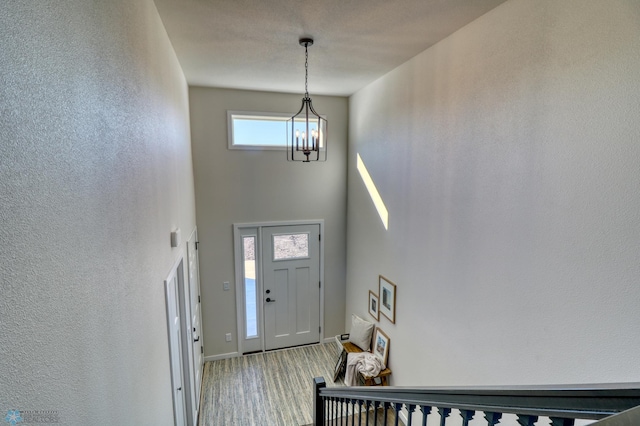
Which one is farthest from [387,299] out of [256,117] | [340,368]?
[256,117]

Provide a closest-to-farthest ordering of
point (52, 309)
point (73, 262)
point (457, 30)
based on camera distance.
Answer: point (52, 309) < point (73, 262) < point (457, 30)

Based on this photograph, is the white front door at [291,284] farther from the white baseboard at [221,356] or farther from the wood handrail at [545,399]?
the wood handrail at [545,399]

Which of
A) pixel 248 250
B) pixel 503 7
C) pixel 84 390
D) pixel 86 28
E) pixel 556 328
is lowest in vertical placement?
pixel 248 250

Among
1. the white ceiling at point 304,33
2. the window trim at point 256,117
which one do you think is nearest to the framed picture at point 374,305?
the window trim at point 256,117

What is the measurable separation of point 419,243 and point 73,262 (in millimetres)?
2915

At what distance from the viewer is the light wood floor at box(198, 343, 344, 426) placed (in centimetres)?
376

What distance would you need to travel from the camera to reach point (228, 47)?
2928 mm

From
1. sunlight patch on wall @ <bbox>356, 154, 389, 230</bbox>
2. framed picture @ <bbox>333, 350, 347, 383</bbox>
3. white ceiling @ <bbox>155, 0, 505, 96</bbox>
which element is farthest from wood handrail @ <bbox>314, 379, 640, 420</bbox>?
framed picture @ <bbox>333, 350, 347, 383</bbox>

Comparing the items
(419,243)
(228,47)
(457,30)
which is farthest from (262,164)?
(457,30)

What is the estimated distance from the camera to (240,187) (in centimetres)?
469

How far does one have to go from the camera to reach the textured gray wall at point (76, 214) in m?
0.64

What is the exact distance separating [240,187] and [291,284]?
5.99 ft

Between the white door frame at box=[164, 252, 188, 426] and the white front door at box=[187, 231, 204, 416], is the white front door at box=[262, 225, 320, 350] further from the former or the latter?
the white door frame at box=[164, 252, 188, 426]

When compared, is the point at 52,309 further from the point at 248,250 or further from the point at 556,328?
the point at 248,250
